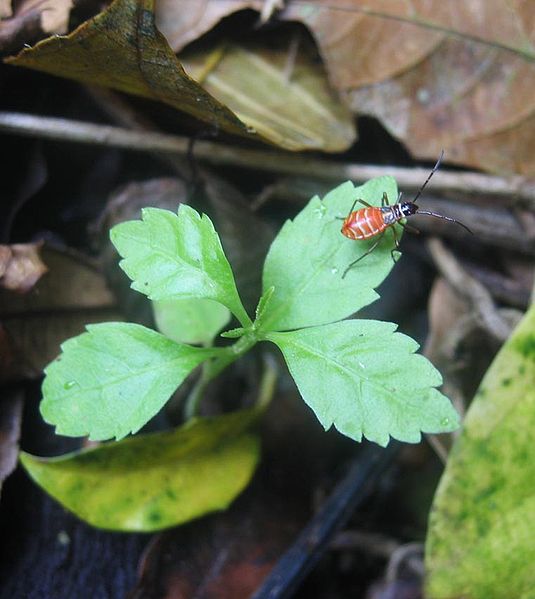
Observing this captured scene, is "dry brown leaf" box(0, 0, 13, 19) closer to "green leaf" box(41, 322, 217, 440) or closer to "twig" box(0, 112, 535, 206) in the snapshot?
"twig" box(0, 112, 535, 206)

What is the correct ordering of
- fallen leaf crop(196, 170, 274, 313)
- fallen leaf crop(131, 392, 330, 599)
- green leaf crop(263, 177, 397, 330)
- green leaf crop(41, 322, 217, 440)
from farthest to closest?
fallen leaf crop(196, 170, 274, 313) → fallen leaf crop(131, 392, 330, 599) → green leaf crop(263, 177, 397, 330) → green leaf crop(41, 322, 217, 440)

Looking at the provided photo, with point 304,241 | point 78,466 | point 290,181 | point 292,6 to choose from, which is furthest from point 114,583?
point 292,6

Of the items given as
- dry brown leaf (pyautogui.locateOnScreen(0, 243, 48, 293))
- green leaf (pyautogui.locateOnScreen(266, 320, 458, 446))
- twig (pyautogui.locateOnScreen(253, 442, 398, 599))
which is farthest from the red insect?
dry brown leaf (pyautogui.locateOnScreen(0, 243, 48, 293))

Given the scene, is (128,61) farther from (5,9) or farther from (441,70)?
(441,70)

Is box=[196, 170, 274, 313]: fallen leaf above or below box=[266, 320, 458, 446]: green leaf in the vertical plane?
below

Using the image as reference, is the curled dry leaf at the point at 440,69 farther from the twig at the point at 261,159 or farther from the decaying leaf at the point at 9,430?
the decaying leaf at the point at 9,430

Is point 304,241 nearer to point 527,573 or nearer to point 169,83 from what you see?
point 169,83
